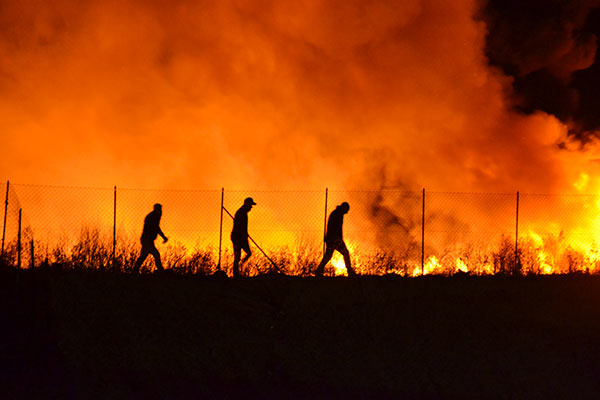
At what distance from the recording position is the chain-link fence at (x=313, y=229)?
583 inches

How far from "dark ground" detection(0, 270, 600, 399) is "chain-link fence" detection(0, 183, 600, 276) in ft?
13.7

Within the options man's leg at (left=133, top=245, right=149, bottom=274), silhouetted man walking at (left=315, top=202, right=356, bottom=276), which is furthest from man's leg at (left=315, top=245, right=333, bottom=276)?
man's leg at (left=133, top=245, right=149, bottom=274)

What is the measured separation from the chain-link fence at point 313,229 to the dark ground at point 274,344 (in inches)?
165

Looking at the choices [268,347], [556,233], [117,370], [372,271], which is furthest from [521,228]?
[117,370]

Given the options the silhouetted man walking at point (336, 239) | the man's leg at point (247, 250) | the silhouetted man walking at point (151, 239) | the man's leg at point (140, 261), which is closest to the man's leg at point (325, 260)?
the silhouetted man walking at point (336, 239)

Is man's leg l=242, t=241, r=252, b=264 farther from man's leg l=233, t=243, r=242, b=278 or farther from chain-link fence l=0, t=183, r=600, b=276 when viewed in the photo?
chain-link fence l=0, t=183, r=600, b=276

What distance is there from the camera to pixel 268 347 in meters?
8.14

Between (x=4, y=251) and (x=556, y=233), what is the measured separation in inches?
515

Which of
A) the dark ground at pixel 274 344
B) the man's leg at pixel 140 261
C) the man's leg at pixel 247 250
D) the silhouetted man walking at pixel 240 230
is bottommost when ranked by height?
the dark ground at pixel 274 344

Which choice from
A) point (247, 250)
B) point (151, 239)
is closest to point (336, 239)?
point (247, 250)

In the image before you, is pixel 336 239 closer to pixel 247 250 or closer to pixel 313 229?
pixel 247 250

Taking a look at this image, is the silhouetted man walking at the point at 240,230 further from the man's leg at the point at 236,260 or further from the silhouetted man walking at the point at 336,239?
the silhouetted man walking at the point at 336,239

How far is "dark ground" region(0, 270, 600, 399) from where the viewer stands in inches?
288

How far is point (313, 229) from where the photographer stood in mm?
16812
